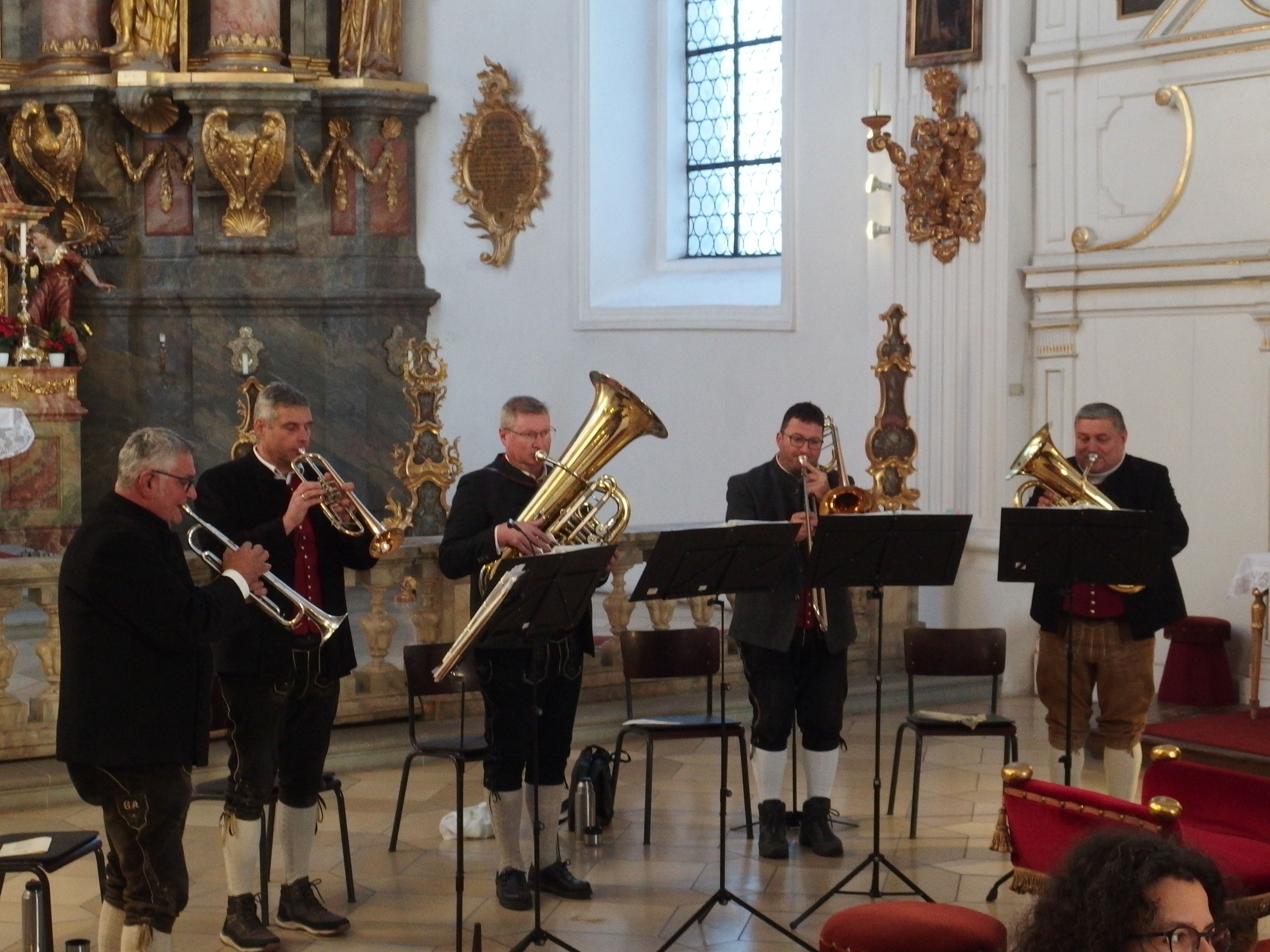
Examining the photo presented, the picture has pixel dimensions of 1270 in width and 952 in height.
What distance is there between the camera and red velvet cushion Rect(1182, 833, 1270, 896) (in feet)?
15.4

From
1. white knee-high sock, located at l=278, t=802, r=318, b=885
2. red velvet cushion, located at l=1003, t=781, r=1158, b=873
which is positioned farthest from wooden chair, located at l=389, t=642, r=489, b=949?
red velvet cushion, located at l=1003, t=781, r=1158, b=873

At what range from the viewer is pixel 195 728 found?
15.2 ft

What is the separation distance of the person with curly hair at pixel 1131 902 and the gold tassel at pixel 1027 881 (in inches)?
78.9

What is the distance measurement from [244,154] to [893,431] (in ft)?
17.9

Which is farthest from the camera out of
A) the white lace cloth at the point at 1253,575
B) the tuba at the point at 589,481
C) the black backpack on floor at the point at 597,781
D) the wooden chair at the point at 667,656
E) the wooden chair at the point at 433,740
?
the white lace cloth at the point at 1253,575

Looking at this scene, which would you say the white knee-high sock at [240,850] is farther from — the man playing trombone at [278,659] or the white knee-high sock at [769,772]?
the white knee-high sock at [769,772]

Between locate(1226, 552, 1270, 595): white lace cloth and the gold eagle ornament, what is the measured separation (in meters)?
8.59

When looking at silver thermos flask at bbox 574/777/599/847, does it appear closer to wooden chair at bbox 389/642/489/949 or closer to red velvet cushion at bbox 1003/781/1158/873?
wooden chair at bbox 389/642/489/949

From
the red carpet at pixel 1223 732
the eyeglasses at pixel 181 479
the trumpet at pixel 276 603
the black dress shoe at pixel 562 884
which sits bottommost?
the black dress shoe at pixel 562 884

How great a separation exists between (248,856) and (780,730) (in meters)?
2.06

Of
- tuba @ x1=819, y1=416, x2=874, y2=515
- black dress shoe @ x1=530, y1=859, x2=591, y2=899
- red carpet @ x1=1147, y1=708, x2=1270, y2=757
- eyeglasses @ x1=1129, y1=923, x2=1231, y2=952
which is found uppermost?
tuba @ x1=819, y1=416, x2=874, y2=515

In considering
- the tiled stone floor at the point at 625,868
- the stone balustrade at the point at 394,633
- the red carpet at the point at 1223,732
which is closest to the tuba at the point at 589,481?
the tiled stone floor at the point at 625,868

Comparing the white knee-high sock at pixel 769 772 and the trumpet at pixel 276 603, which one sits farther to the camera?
the white knee-high sock at pixel 769 772

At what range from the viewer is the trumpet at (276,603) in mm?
4941
